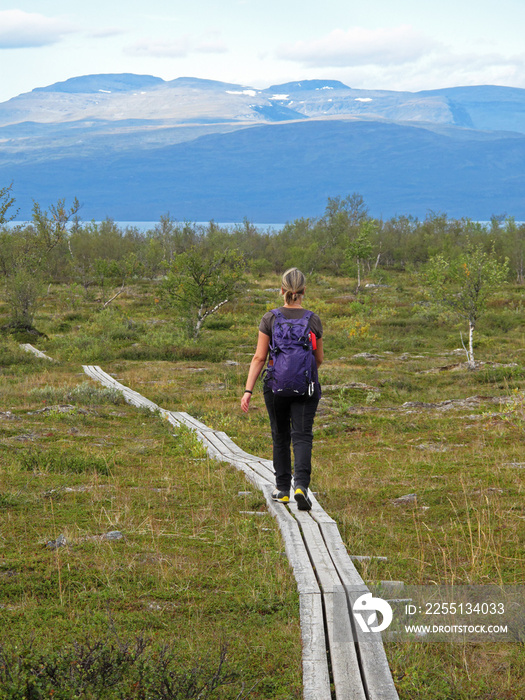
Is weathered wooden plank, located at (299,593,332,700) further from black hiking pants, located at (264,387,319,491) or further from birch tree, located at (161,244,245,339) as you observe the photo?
birch tree, located at (161,244,245,339)

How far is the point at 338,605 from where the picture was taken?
4.39 m

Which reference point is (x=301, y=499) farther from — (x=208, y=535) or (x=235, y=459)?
(x=235, y=459)

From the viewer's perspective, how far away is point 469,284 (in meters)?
23.8

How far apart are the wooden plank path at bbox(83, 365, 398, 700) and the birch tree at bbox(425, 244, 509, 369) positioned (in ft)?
60.3

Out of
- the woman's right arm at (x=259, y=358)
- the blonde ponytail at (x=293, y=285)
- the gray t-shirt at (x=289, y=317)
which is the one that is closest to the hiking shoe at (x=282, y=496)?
the woman's right arm at (x=259, y=358)

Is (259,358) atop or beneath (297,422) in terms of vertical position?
atop

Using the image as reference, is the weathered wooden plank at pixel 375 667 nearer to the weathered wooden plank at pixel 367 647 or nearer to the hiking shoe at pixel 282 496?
the weathered wooden plank at pixel 367 647

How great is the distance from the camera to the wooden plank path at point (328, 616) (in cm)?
352

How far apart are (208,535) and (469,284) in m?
20.2

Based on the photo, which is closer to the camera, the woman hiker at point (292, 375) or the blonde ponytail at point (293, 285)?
the woman hiker at point (292, 375)

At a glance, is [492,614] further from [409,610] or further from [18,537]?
[18,537]

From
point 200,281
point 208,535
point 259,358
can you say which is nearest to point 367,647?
point 208,535

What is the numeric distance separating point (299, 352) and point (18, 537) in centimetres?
317

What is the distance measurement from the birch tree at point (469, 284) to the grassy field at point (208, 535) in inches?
254
